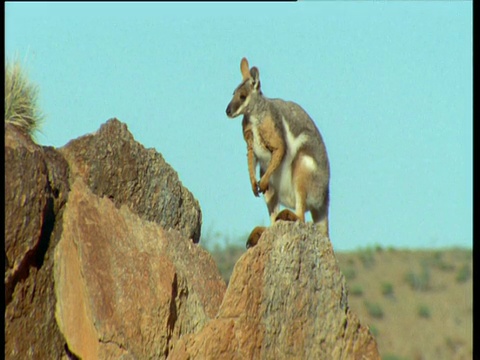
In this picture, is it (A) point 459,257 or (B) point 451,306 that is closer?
(B) point 451,306

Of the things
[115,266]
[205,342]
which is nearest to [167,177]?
[115,266]

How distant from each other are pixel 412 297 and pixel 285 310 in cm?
3283

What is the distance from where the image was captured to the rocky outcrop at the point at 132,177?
893cm

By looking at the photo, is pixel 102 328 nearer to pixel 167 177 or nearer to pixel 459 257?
pixel 167 177

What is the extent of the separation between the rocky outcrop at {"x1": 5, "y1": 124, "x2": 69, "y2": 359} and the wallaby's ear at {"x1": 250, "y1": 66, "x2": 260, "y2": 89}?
2.71 meters

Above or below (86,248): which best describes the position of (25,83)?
above

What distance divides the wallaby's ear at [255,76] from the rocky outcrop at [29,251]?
8.89 feet

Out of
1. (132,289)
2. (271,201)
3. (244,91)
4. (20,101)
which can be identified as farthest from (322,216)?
(20,101)

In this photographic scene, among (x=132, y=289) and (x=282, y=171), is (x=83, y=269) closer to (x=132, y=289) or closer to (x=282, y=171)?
(x=132, y=289)

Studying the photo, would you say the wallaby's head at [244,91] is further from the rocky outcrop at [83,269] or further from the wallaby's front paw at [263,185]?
the rocky outcrop at [83,269]

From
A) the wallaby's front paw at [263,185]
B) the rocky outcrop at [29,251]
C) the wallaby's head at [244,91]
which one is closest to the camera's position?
the rocky outcrop at [29,251]

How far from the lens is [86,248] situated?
8.24 m

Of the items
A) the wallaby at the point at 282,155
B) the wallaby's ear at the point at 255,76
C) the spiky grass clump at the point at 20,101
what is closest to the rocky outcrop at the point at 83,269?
the spiky grass clump at the point at 20,101

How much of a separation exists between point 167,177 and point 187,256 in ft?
3.11
